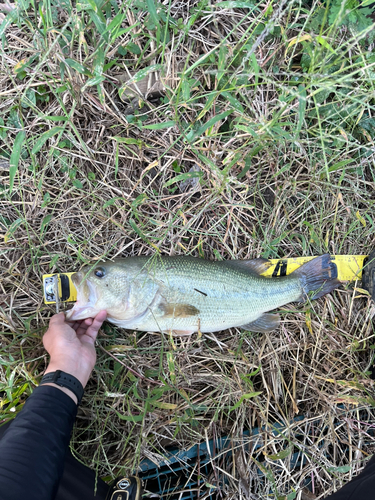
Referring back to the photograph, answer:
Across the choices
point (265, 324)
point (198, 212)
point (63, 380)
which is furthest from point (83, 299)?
point (265, 324)

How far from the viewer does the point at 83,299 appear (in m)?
2.81

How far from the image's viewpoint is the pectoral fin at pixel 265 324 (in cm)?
316

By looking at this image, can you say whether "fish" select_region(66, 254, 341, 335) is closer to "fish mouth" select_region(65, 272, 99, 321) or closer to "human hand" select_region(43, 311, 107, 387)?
"fish mouth" select_region(65, 272, 99, 321)

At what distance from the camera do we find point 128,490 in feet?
8.72

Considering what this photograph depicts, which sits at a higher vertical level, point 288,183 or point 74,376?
point 288,183

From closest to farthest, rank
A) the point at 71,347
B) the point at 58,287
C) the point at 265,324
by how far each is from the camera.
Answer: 1. the point at 71,347
2. the point at 58,287
3. the point at 265,324

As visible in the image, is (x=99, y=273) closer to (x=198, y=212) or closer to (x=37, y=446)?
(x=198, y=212)

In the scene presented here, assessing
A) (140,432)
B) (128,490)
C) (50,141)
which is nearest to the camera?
(128,490)

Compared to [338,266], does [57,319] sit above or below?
below

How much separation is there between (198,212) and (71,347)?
5.63 ft

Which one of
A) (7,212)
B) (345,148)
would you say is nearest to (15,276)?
(7,212)

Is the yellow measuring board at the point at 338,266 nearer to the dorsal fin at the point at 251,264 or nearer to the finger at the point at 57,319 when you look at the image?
the dorsal fin at the point at 251,264

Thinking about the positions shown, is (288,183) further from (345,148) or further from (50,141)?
(50,141)

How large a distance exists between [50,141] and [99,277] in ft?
4.78
